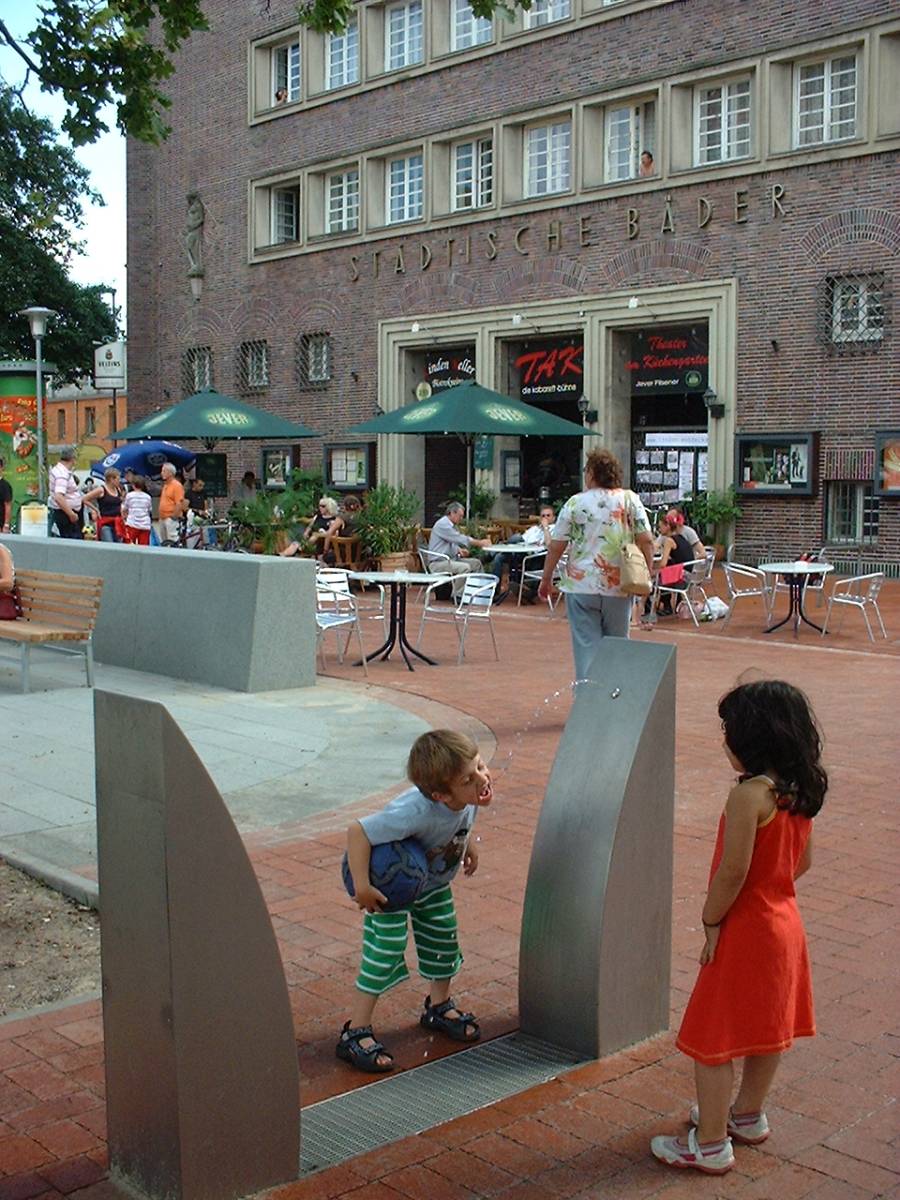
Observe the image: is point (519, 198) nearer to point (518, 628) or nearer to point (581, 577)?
point (518, 628)

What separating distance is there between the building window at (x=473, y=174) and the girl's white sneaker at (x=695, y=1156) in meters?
26.4

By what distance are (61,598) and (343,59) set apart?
2422 centimetres

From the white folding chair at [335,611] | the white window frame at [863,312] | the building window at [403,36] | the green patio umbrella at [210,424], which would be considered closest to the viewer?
the white folding chair at [335,611]

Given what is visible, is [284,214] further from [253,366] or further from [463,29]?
[463,29]

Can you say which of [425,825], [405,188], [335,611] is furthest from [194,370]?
[425,825]

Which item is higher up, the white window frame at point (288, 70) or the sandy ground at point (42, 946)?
the white window frame at point (288, 70)

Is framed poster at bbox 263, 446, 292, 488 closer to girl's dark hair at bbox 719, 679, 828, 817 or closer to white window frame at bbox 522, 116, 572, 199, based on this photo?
white window frame at bbox 522, 116, 572, 199

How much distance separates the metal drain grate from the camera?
3.60 meters

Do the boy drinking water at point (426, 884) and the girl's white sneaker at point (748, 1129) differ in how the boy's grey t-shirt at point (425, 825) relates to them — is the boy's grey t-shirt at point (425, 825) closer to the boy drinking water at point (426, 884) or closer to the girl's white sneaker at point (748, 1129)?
the boy drinking water at point (426, 884)

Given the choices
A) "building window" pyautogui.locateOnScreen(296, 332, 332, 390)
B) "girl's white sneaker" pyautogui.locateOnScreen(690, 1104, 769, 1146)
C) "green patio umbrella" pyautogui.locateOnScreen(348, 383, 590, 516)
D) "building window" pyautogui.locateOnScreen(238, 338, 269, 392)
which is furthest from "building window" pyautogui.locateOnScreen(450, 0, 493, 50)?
"girl's white sneaker" pyautogui.locateOnScreen(690, 1104, 769, 1146)

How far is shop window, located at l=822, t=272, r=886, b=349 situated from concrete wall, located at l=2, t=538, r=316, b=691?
46.6 ft

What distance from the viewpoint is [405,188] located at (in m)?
30.6

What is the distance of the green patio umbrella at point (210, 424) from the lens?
69.4 ft

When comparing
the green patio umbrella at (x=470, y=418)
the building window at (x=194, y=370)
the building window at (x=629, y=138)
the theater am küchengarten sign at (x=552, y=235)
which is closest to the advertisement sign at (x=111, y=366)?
the building window at (x=194, y=370)
